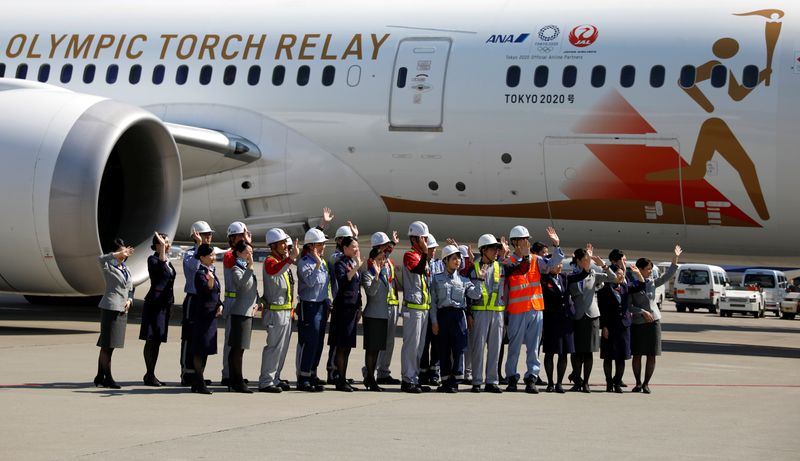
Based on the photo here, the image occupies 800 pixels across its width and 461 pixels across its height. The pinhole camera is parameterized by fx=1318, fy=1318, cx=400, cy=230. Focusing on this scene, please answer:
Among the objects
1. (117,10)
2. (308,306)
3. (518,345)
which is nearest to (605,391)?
(518,345)

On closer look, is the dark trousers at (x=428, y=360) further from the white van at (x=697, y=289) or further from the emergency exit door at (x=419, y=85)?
the white van at (x=697, y=289)

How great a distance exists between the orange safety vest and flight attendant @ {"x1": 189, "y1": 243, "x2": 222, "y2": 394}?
109 inches

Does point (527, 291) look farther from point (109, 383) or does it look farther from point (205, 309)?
point (109, 383)

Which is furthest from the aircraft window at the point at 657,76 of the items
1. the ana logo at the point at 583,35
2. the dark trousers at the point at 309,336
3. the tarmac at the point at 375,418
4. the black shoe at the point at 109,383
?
the black shoe at the point at 109,383

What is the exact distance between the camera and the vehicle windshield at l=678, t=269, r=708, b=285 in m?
39.4

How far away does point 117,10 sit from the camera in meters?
19.6

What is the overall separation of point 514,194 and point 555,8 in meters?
2.47

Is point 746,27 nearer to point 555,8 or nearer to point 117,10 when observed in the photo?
point 555,8

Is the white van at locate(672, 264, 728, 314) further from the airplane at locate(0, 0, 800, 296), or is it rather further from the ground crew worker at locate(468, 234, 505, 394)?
the ground crew worker at locate(468, 234, 505, 394)

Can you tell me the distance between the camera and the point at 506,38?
1706 cm

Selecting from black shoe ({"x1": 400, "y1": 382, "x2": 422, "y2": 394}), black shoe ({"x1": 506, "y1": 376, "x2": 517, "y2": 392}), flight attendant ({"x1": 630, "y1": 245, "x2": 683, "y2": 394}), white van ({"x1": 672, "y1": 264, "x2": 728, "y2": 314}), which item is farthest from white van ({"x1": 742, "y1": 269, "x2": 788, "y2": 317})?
black shoe ({"x1": 400, "y1": 382, "x2": 422, "y2": 394})

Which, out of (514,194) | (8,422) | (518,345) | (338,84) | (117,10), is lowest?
(8,422)

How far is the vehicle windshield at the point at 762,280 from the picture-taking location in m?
39.9

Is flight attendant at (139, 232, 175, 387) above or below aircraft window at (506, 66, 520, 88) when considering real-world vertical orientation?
below
